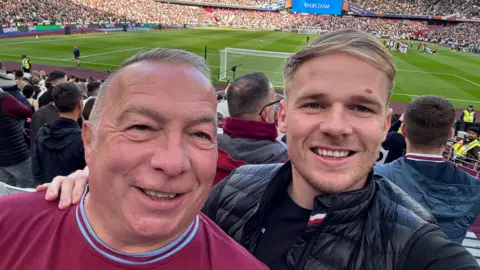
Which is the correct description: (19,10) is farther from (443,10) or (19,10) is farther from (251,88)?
(443,10)

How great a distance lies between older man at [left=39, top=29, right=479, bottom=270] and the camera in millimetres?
1561

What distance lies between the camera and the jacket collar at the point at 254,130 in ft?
10.8

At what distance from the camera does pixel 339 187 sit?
5.68 ft

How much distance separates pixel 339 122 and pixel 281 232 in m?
0.64

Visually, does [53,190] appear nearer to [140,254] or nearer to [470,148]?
[140,254]

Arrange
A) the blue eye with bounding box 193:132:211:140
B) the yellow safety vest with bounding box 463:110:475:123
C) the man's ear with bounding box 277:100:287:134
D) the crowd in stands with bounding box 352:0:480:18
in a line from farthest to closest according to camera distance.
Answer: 1. the crowd in stands with bounding box 352:0:480:18
2. the yellow safety vest with bounding box 463:110:475:123
3. the man's ear with bounding box 277:100:287:134
4. the blue eye with bounding box 193:132:211:140

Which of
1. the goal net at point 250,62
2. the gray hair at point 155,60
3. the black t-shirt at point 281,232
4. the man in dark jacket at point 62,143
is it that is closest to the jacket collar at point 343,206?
the black t-shirt at point 281,232

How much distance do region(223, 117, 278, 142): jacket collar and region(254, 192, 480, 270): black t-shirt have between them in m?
1.28

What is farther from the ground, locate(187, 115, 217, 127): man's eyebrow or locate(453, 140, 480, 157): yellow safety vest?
locate(187, 115, 217, 127): man's eyebrow

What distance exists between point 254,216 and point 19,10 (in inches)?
1984

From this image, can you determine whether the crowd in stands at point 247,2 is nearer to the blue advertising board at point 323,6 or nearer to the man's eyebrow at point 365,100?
the blue advertising board at point 323,6

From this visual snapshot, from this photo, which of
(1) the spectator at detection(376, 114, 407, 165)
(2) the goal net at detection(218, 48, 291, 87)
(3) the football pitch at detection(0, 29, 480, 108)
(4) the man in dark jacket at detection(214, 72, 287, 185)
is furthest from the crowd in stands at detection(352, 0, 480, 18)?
(4) the man in dark jacket at detection(214, 72, 287, 185)

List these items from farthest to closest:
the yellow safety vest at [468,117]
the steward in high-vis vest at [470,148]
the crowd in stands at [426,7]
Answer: the crowd in stands at [426,7] < the yellow safety vest at [468,117] < the steward in high-vis vest at [470,148]

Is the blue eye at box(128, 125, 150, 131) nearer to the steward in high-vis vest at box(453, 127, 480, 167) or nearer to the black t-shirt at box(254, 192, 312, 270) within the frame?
the black t-shirt at box(254, 192, 312, 270)
